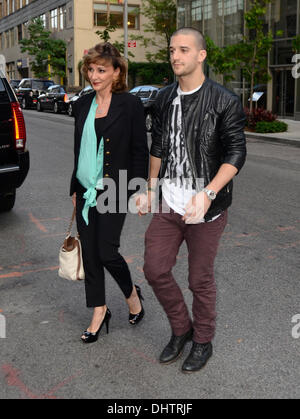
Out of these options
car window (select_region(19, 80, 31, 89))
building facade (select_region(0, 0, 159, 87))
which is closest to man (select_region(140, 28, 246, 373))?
car window (select_region(19, 80, 31, 89))

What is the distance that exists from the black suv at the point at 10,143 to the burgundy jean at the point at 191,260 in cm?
354

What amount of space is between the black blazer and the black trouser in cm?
22

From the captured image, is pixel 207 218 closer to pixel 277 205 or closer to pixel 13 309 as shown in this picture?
pixel 13 309

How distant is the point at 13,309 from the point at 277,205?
15.0ft

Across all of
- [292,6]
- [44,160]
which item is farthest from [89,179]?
[292,6]

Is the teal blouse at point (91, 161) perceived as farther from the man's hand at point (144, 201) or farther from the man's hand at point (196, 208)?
the man's hand at point (196, 208)

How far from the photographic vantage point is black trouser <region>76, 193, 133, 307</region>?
3.57m

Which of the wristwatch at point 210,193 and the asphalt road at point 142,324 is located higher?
the wristwatch at point 210,193

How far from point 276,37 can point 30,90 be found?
15.6 metres

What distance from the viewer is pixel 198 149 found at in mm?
3100

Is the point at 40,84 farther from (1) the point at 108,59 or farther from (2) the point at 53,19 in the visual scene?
(1) the point at 108,59

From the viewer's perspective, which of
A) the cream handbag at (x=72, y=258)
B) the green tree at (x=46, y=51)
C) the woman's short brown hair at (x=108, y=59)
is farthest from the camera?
the green tree at (x=46, y=51)

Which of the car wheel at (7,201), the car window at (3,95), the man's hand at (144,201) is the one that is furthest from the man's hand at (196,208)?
the car wheel at (7,201)

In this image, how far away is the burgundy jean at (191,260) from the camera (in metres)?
3.18
